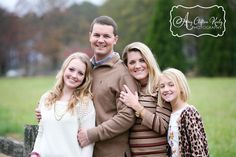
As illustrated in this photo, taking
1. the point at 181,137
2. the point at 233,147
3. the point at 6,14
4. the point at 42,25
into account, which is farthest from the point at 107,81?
the point at 42,25

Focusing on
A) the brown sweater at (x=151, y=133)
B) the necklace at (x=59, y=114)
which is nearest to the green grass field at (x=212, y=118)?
the brown sweater at (x=151, y=133)

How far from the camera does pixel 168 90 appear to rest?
300 centimetres

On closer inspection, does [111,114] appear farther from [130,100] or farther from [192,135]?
[192,135]

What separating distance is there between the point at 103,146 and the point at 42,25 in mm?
A: 35302

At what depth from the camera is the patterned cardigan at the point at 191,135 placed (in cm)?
283

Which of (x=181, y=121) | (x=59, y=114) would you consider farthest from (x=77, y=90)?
(x=181, y=121)

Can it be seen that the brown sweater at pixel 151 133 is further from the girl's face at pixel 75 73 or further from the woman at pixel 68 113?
the girl's face at pixel 75 73

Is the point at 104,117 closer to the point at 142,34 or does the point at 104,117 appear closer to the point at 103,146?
the point at 103,146

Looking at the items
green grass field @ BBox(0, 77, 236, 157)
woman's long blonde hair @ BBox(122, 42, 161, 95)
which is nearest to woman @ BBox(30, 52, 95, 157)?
woman's long blonde hair @ BBox(122, 42, 161, 95)

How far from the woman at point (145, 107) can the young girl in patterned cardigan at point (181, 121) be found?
71mm

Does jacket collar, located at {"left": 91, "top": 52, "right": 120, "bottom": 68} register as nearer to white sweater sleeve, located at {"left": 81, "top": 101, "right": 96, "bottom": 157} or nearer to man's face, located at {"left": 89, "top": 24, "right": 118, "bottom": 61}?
man's face, located at {"left": 89, "top": 24, "right": 118, "bottom": 61}

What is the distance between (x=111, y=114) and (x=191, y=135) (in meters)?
0.65

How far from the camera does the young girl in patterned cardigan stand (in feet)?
9.30

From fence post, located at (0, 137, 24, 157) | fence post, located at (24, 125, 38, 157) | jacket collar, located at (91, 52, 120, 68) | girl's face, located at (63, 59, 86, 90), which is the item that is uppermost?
jacket collar, located at (91, 52, 120, 68)
